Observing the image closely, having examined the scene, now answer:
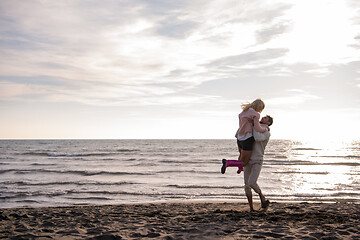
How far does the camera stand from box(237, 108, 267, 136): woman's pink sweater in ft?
19.4

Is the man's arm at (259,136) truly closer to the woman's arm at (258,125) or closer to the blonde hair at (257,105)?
the woman's arm at (258,125)

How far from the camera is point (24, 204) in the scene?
404 inches

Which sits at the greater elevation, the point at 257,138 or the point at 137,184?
the point at 257,138

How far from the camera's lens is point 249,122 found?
237 inches

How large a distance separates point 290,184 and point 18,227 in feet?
41.0

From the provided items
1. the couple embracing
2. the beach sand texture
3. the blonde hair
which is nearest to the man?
the couple embracing

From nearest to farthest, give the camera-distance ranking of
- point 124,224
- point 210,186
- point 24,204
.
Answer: point 124,224
point 24,204
point 210,186

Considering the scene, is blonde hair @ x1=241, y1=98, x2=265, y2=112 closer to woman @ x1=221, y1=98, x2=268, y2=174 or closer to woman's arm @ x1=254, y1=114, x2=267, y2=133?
woman @ x1=221, y1=98, x2=268, y2=174

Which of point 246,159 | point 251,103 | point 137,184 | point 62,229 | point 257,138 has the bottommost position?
point 137,184

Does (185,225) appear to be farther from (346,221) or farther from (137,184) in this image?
(137,184)

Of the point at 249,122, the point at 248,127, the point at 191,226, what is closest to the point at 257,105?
the point at 249,122

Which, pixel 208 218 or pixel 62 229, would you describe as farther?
pixel 208 218

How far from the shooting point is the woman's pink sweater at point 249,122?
5898mm

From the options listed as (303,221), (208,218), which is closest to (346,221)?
(303,221)
